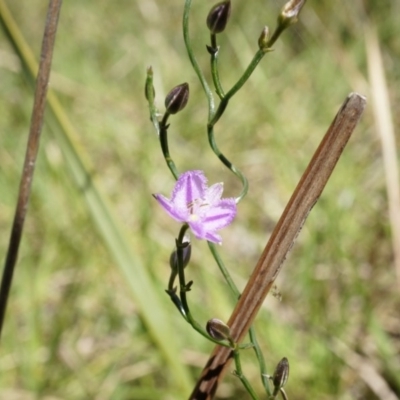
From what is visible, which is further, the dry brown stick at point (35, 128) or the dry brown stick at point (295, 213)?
the dry brown stick at point (35, 128)

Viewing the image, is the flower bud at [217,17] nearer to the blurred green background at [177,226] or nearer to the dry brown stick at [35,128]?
the dry brown stick at [35,128]

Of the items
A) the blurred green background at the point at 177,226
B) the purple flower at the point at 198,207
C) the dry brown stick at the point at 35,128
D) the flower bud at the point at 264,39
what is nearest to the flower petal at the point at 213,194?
the purple flower at the point at 198,207

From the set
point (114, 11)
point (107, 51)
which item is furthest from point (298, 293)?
point (114, 11)

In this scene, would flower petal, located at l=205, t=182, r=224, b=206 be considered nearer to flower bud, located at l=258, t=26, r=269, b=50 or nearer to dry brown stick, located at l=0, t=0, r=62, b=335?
flower bud, located at l=258, t=26, r=269, b=50

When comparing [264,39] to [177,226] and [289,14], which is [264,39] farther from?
[177,226]

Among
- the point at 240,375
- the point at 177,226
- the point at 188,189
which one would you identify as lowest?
the point at 240,375

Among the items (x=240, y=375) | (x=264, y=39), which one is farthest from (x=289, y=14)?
(x=240, y=375)

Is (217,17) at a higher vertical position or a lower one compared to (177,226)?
lower

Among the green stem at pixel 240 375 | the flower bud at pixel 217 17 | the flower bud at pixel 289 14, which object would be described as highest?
the flower bud at pixel 217 17
